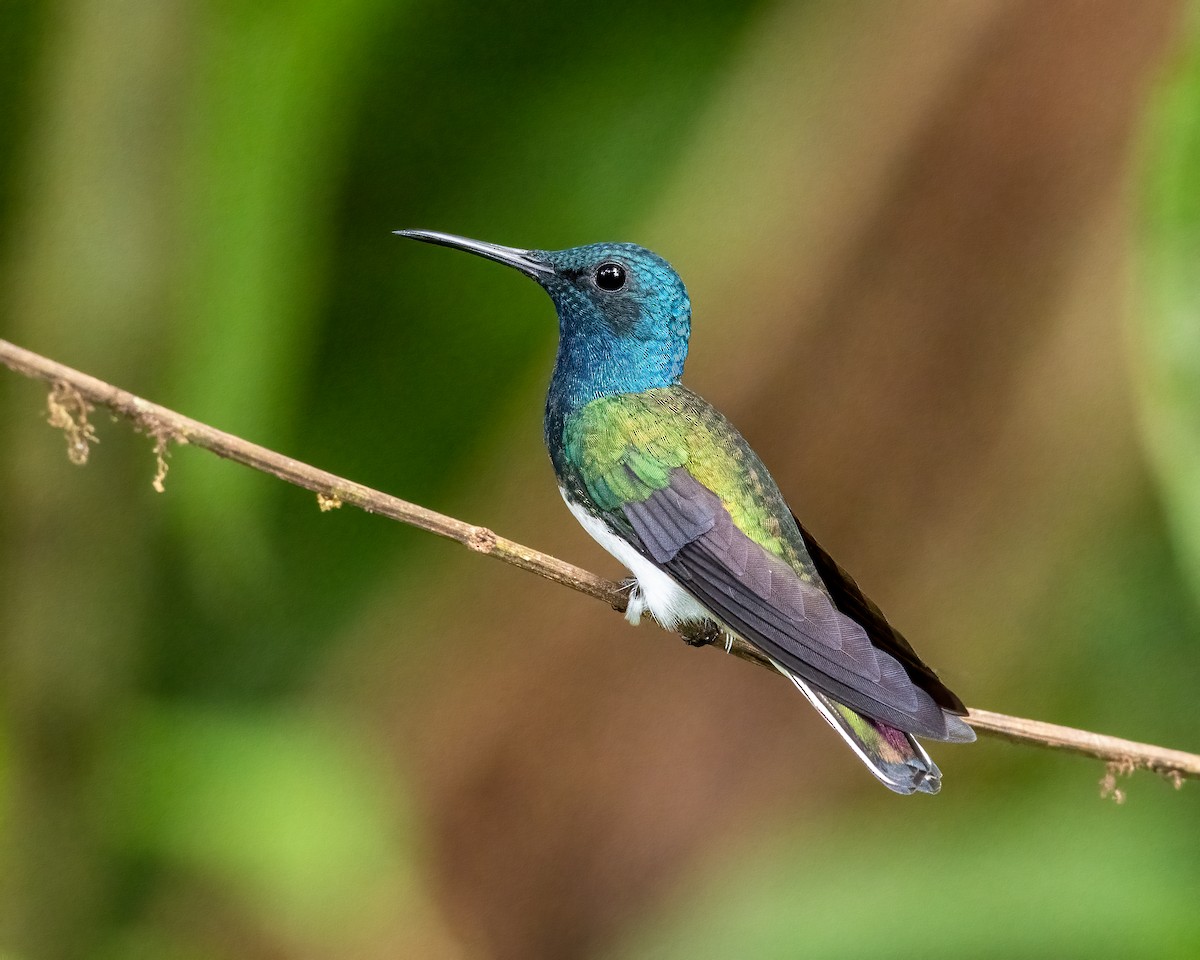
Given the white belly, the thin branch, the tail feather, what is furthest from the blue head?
the tail feather

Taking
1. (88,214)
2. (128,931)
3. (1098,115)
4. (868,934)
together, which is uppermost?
(1098,115)

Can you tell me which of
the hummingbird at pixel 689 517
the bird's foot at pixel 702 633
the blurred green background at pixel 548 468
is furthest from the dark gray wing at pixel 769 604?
the blurred green background at pixel 548 468

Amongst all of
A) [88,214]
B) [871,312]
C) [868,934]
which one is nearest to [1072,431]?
[871,312]

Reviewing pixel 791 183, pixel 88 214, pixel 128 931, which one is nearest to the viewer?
pixel 88 214

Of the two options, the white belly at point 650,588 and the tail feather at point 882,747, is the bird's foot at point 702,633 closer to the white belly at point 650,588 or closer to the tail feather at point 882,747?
the white belly at point 650,588

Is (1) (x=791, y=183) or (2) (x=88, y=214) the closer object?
(2) (x=88, y=214)

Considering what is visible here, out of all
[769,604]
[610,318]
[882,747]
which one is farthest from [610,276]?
[882,747]

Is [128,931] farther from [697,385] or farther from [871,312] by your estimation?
[871,312]
